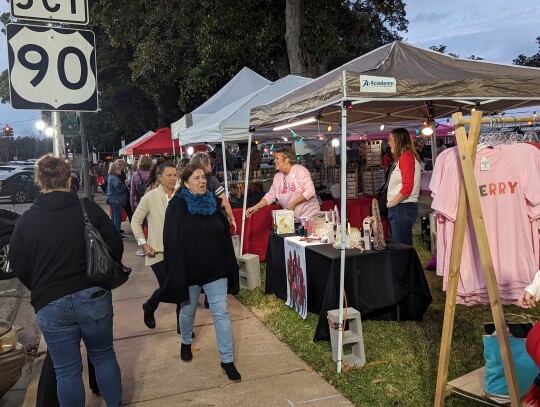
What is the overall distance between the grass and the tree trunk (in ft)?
35.9

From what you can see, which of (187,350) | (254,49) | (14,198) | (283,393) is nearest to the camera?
(283,393)

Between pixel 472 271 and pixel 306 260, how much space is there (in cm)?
210

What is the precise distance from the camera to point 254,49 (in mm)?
17672

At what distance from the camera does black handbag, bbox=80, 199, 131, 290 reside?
9.91 ft

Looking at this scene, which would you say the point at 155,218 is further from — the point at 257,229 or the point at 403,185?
the point at 257,229

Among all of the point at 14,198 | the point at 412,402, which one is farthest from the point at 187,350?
the point at 14,198

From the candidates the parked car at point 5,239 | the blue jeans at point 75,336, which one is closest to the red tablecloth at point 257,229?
the parked car at point 5,239

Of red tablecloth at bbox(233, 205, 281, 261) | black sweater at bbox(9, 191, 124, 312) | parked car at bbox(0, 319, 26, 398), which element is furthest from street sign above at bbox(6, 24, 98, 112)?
red tablecloth at bbox(233, 205, 281, 261)

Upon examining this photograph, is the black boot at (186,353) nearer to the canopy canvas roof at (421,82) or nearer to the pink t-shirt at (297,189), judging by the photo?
the canopy canvas roof at (421,82)

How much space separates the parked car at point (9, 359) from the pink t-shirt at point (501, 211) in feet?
11.2

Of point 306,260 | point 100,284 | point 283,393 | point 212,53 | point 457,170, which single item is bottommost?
point 283,393

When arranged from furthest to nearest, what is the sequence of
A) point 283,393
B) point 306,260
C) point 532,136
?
1. point 306,260
2. point 532,136
3. point 283,393

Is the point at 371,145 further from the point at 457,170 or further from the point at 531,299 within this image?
the point at 531,299

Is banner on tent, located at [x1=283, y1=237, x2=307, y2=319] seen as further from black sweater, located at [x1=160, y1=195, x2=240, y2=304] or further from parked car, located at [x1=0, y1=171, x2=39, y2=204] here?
parked car, located at [x1=0, y1=171, x2=39, y2=204]
